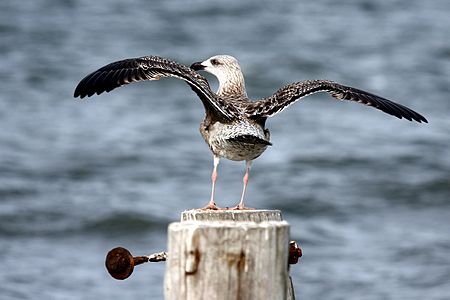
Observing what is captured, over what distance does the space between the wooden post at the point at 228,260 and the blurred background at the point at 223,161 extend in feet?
17.3

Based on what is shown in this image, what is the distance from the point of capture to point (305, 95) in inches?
238

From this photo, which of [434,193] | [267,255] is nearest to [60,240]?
[434,193]

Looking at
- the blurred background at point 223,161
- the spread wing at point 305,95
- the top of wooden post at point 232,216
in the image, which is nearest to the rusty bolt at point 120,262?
the top of wooden post at point 232,216

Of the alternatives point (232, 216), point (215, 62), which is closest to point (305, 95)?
point (215, 62)

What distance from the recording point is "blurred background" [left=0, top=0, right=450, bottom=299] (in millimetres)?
10273

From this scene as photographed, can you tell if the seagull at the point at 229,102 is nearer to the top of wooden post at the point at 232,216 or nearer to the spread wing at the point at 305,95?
the spread wing at the point at 305,95

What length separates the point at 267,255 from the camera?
149 inches

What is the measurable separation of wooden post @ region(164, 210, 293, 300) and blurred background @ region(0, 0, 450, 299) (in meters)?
5.26

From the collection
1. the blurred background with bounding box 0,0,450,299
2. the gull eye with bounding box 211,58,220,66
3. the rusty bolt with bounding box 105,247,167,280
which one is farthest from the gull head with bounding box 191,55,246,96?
the blurred background with bounding box 0,0,450,299

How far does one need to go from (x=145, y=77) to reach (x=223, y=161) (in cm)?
694

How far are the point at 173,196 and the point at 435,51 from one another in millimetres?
6711

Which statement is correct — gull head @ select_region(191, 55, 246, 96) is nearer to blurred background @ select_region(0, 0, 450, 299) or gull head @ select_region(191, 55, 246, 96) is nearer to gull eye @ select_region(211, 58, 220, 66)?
gull eye @ select_region(211, 58, 220, 66)

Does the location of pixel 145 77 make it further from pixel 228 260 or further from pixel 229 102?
pixel 228 260

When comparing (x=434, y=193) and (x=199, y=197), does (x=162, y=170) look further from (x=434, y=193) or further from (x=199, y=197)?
(x=434, y=193)
